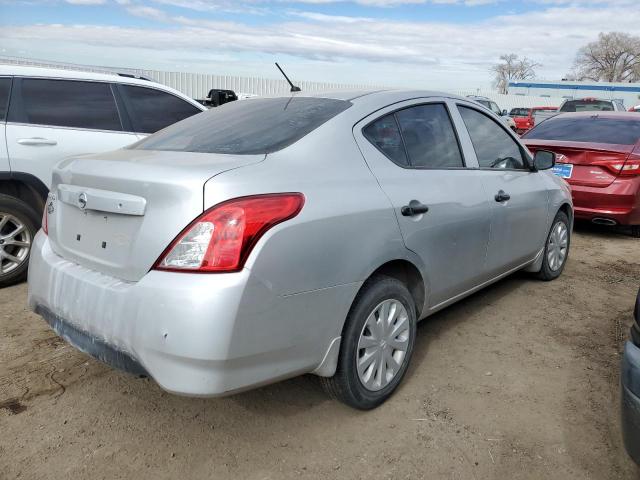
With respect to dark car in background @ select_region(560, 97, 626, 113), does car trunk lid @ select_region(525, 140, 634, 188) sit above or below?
below

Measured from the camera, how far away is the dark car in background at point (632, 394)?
1915 mm

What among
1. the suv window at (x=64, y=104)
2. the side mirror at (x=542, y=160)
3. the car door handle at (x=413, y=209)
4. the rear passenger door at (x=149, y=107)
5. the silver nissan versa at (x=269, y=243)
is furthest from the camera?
the rear passenger door at (x=149, y=107)

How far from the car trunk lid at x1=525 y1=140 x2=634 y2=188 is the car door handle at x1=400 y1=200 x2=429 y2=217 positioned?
168 inches

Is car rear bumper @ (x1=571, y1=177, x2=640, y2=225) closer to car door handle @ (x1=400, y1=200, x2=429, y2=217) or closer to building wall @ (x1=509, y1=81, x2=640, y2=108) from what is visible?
car door handle @ (x1=400, y1=200, x2=429, y2=217)

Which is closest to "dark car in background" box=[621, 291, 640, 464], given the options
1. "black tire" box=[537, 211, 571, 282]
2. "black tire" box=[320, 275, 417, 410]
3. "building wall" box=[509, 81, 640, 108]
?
"black tire" box=[320, 275, 417, 410]

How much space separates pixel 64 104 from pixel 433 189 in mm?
3421

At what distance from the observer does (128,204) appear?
86.0 inches

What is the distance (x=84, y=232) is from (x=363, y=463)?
1.59 m

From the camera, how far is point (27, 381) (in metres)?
2.92

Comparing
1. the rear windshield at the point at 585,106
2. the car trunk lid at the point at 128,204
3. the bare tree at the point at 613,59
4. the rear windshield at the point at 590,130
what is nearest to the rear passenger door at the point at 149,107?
the car trunk lid at the point at 128,204

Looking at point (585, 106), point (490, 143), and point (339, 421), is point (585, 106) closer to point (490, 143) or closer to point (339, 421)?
point (490, 143)

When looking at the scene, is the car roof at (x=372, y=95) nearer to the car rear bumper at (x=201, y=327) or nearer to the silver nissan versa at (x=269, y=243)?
the silver nissan versa at (x=269, y=243)

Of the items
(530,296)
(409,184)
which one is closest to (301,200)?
(409,184)

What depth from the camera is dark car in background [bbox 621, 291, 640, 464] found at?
1915mm
